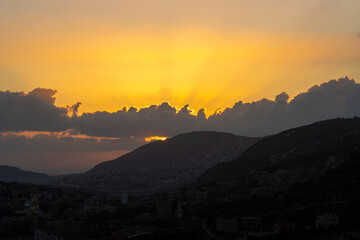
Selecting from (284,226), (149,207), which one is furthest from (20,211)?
(284,226)

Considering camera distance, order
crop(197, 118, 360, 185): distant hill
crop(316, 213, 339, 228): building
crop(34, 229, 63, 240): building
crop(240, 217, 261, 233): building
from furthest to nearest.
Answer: crop(197, 118, 360, 185): distant hill < crop(34, 229, 63, 240): building < crop(240, 217, 261, 233): building < crop(316, 213, 339, 228): building

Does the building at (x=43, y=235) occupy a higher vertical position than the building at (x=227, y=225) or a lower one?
lower

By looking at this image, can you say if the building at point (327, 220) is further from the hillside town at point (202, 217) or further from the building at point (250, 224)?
the building at point (250, 224)

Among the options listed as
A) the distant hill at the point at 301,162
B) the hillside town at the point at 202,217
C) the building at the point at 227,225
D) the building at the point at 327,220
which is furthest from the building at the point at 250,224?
the distant hill at the point at 301,162

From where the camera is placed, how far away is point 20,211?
12069cm

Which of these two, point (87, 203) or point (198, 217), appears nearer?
point (198, 217)

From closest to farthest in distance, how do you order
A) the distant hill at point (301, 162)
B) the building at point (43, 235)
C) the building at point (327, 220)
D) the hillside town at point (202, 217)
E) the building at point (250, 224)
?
the building at point (327, 220) < the hillside town at point (202, 217) < the building at point (250, 224) < the building at point (43, 235) < the distant hill at point (301, 162)

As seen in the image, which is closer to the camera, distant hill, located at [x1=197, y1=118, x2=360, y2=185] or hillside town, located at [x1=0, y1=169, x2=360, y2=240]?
hillside town, located at [x1=0, y1=169, x2=360, y2=240]

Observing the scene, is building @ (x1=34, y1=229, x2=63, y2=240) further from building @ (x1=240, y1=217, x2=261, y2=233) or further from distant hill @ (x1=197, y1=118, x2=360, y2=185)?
distant hill @ (x1=197, y1=118, x2=360, y2=185)

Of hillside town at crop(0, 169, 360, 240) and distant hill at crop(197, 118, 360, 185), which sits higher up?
distant hill at crop(197, 118, 360, 185)

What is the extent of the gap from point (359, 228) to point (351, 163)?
49137 millimetres

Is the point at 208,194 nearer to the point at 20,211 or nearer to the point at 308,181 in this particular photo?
the point at 308,181

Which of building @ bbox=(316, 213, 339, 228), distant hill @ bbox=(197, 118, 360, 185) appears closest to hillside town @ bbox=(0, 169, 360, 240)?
building @ bbox=(316, 213, 339, 228)

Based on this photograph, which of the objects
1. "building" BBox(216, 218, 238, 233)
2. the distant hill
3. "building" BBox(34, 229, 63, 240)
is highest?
the distant hill
